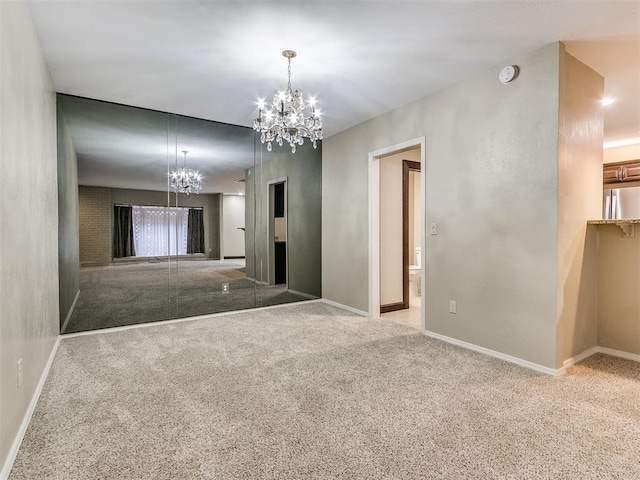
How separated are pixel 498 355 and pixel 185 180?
13.1 ft

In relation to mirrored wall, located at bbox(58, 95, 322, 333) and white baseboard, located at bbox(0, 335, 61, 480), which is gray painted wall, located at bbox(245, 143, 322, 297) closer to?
mirrored wall, located at bbox(58, 95, 322, 333)

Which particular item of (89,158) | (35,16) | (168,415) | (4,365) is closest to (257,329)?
(168,415)

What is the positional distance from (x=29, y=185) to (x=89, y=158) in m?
1.94

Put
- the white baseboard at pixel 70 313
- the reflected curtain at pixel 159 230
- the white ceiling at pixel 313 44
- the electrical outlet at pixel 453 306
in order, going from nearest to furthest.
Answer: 1. the white ceiling at pixel 313 44
2. the electrical outlet at pixel 453 306
3. the white baseboard at pixel 70 313
4. the reflected curtain at pixel 159 230

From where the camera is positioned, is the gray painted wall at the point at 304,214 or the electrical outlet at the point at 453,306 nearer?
the electrical outlet at the point at 453,306

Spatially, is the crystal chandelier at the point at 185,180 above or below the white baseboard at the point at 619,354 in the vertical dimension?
above

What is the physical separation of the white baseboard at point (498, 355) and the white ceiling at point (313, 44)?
2.59 metres

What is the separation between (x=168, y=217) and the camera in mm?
4309

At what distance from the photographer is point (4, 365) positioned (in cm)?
164

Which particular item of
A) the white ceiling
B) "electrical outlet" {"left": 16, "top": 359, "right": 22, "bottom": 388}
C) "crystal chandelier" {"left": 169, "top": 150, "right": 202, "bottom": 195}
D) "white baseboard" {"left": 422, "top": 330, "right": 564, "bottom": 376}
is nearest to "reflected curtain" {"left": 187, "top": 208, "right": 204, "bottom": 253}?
"crystal chandelier" {"left": 169, "top": 150, "right": 202, "bottom": 195}

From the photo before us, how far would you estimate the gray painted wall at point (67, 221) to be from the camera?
3510 mm

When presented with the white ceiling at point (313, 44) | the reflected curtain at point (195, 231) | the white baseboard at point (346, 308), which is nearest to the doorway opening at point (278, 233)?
the white baseboard at point (346, 308)

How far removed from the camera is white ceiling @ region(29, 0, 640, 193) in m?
2.29

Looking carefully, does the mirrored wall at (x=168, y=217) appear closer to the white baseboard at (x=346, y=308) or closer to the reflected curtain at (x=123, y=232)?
the reflected curtain at (x=123, y=232)
